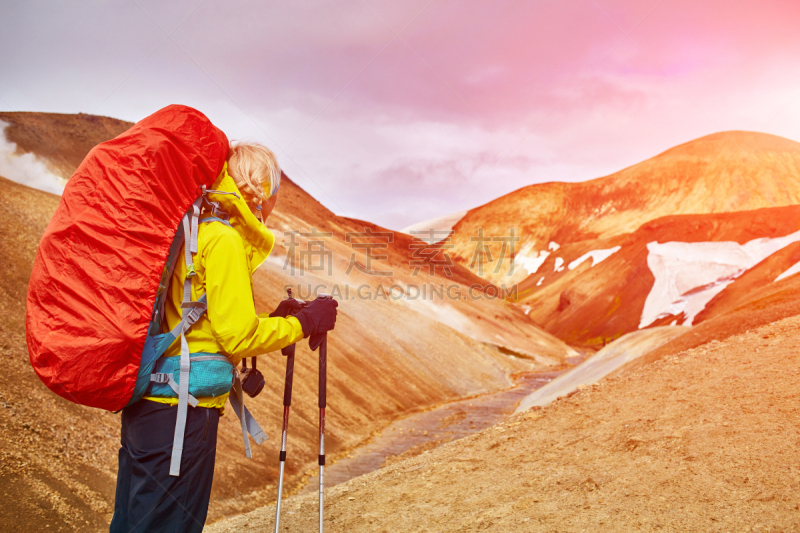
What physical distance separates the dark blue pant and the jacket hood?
90cm

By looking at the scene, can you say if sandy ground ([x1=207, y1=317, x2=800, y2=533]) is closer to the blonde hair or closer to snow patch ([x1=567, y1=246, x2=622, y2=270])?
the blonde hair

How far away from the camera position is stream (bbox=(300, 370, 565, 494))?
50.9 feet

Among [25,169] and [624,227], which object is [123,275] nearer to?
[25,169]

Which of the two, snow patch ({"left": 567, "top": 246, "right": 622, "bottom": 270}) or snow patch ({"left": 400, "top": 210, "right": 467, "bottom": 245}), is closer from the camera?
snow patch ({"left": 567, "top": 246, "right": 622, "bottom": 270})

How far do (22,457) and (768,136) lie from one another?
149m

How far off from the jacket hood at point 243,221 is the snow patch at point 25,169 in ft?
123

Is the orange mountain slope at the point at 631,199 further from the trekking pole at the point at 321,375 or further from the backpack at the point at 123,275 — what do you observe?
the backpack at the point at 123,275

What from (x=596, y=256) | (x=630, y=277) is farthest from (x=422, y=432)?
(x=596, y=256)

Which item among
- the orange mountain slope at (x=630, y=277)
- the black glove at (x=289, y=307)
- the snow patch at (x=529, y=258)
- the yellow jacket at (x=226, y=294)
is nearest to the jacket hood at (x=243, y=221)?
the yellow jacket at (x=226, y=294)

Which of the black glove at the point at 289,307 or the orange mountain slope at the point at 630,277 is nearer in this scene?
the black glove at the point at 289,307

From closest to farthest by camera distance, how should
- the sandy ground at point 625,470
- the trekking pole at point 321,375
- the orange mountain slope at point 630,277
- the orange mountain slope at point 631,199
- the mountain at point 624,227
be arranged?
the trekking pole at point 321,375 → the sandy ground at point 625,470 → the orange mountain slope at point 630,277 → the mountain at point 624,227 → the orange mountain slope at point 631,199

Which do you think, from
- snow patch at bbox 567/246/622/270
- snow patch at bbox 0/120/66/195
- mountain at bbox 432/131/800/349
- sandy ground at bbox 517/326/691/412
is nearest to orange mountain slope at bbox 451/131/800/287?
mountain at bbox 432/131/800/349

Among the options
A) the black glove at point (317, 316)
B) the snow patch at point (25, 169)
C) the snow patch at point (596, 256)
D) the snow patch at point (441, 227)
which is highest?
the snow patch at point (441, 227)

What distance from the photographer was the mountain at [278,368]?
27.3ft
